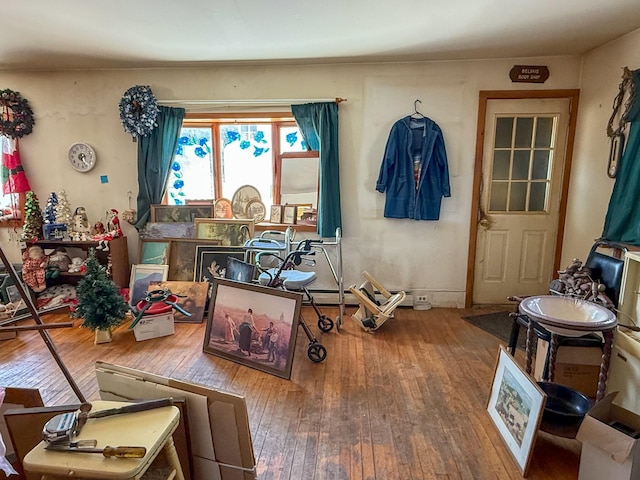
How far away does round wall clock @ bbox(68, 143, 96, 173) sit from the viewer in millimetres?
3947

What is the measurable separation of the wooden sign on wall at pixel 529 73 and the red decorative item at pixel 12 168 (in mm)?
5005

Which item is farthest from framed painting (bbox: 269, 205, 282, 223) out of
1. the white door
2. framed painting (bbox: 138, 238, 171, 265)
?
the white door

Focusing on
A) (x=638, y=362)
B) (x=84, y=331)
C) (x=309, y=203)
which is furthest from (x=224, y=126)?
(x=638, y=362)

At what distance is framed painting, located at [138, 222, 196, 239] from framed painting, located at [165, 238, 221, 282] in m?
0.08

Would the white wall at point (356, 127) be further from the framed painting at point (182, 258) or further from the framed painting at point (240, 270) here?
the framed painting at point (240, 270)

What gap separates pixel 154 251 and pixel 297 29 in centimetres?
259

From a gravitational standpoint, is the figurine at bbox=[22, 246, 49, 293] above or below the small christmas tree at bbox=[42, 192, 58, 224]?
below

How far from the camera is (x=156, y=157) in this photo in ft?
12.6

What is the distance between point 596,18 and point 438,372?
2660mm

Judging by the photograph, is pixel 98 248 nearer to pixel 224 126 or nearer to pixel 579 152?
pixel 224 126

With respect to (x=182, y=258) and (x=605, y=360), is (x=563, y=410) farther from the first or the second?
(x=182, y=258)

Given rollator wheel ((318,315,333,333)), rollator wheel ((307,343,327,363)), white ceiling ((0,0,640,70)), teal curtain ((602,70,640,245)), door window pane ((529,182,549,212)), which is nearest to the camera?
white ceiling ((0,0,640,70))

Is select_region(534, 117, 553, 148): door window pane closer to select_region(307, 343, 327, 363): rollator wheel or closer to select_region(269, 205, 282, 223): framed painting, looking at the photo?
select_region(269, 205, 282, 223): framed painting

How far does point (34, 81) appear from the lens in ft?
12.7
